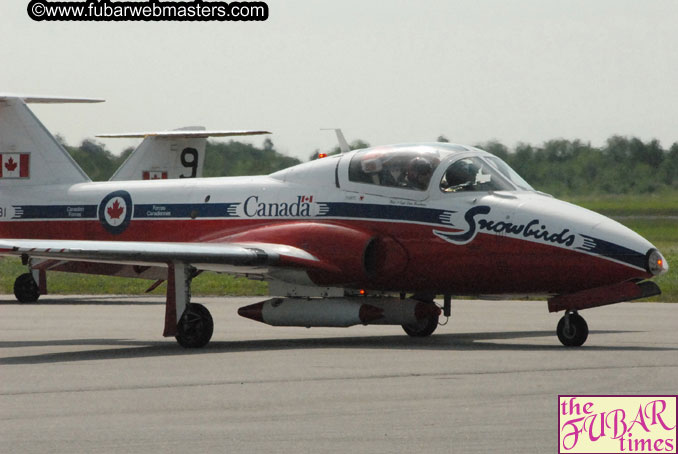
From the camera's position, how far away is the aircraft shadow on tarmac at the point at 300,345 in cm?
1502

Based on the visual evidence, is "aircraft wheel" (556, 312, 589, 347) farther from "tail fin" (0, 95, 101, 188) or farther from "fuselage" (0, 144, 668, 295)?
"tail fin" (0, 95, 101, 188)

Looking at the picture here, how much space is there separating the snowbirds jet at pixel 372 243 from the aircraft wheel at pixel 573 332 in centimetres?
1

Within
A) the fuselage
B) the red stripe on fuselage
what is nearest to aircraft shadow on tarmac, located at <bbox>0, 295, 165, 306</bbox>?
the fuselage

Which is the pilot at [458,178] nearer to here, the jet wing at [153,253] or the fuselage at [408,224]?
the fuselage at [408,224]

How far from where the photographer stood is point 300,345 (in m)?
16.2

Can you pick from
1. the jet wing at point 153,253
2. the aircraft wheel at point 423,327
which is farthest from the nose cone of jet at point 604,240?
the jet wing at point 153,253

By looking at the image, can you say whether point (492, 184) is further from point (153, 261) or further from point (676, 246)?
point (676, 246)

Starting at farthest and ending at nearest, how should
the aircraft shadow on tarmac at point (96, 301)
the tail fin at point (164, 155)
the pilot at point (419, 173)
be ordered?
1. the tail fin at point (164, 155)
2. the aircraft shadow on tarmac at point (96, 301)
3. the pilot at point (419, 173)

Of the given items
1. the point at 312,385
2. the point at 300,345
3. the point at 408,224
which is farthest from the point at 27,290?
the point at 312,385

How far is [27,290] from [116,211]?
8869 mm

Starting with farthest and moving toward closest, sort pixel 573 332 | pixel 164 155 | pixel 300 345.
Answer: pixel 164 155, pixel 300 345, pixel 573 332

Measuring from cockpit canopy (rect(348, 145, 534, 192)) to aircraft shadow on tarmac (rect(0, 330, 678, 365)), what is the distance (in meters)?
1.99

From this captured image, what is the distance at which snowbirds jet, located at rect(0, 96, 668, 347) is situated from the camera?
1518 centimetres

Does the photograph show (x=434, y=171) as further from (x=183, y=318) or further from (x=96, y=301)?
(x=96, y=301)
